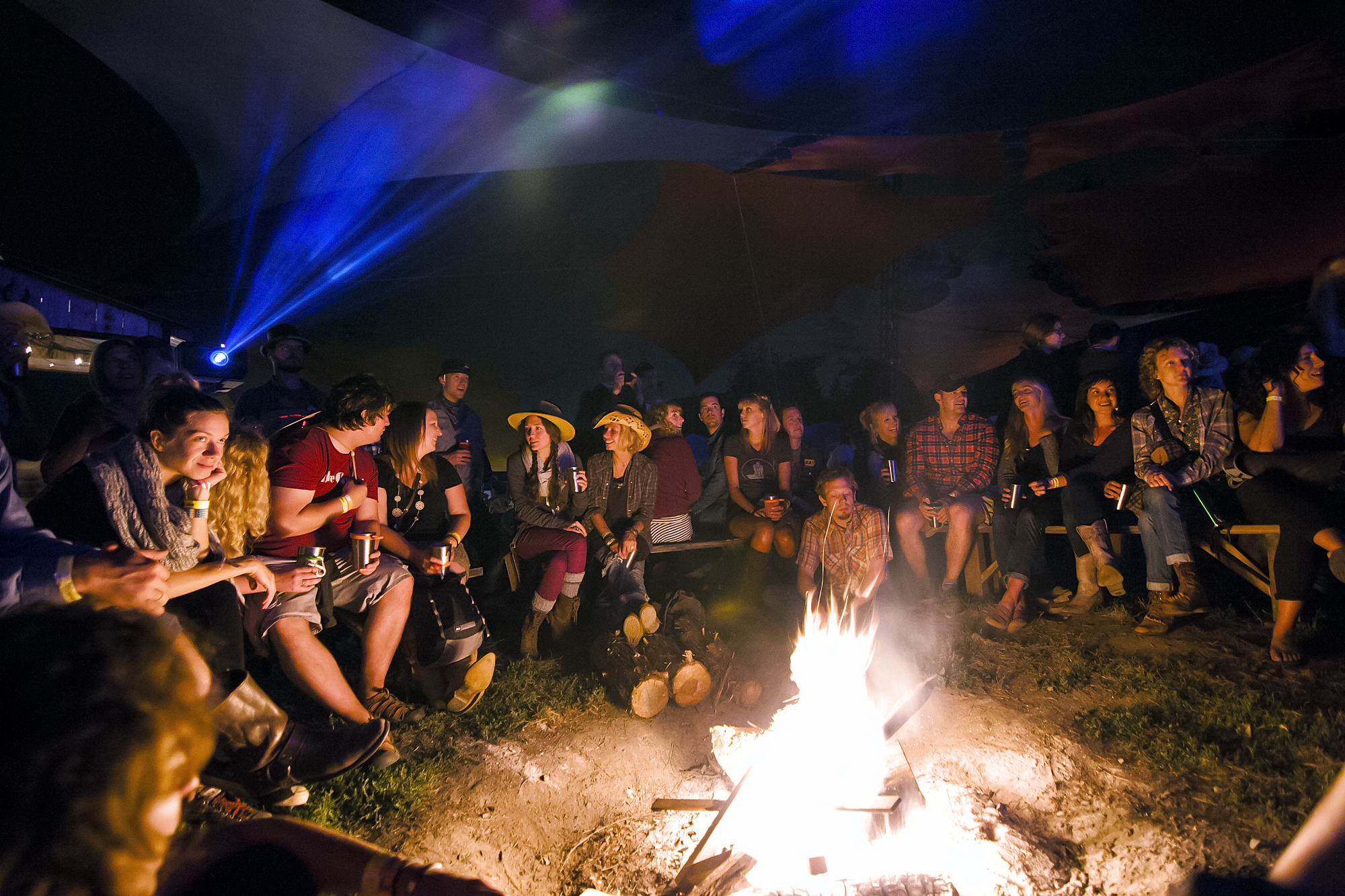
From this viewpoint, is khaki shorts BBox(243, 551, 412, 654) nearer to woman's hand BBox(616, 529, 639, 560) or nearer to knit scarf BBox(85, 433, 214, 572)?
knit scarf BBox(85, 433, 214, 572)

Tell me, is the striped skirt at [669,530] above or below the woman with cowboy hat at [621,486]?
below

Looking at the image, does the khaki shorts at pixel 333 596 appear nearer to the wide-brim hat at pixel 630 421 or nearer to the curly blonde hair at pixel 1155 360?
the wide-brim hat at pixel 630 421

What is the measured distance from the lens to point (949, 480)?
534cm

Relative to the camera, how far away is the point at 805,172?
5.77 metres

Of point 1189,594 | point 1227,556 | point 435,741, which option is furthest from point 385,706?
point 1227,556

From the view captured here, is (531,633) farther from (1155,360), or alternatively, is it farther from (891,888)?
(1155,360)

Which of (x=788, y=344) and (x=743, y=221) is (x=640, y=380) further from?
(x=788, y=344)

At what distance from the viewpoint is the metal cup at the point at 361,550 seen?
321 cm

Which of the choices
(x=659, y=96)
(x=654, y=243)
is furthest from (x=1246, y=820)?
(x=654, y=243)

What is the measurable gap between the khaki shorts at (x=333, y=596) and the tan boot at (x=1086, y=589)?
4.71 m

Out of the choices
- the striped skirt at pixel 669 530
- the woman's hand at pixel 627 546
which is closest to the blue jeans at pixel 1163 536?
the striped skirt at pixel 669 530

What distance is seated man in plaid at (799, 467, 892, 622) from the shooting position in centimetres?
466

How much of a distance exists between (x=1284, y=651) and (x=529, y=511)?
502cm

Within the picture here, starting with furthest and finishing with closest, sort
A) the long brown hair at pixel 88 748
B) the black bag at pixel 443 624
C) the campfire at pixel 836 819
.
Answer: the black bag at pixel 443 624 → the campfire at pixel 836 819 → the long brown hair at pixel 88 748
